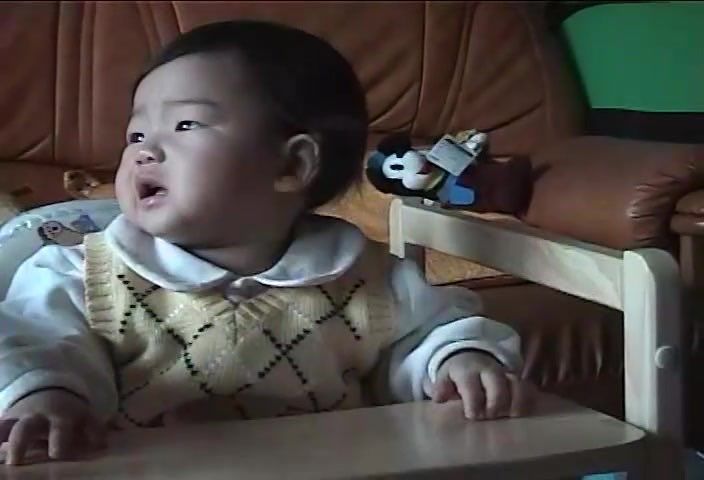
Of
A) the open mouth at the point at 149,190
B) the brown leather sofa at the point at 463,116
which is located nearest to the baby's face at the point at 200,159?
the open mouth at the point at 149,190

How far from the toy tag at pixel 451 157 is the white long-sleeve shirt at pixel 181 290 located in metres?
0.63

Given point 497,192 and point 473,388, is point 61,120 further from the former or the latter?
point 473,388

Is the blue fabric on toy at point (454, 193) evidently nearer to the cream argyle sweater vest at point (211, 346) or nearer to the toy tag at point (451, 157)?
the toy tag at point (451, 157)

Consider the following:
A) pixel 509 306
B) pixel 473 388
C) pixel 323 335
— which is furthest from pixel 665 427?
pixel 509 306

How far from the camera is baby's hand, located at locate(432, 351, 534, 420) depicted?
71 cm

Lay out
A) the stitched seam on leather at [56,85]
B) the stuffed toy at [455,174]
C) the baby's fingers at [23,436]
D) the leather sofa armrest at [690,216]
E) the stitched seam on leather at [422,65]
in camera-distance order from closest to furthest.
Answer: the baby's fingers at [23,436] → the leather sofa armrest at [690,216] → the stuffed toy at [455,174] → the stitched seam on leather at [56,85] → the stitched seam on leather at [422,65]

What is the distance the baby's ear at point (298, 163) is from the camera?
0.79 meters

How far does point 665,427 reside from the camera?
2.34ft

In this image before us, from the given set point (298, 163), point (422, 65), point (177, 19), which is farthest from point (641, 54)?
point (298, 163)

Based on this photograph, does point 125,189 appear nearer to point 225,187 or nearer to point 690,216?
point 225,187

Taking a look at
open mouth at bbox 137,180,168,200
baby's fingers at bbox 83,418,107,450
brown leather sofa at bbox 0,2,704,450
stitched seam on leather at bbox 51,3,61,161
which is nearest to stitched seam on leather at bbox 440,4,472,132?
brown leather sofa at bbox 0,2,704,450

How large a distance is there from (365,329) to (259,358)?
8 centimetres

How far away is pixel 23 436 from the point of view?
63cm

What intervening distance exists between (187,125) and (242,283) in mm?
104
